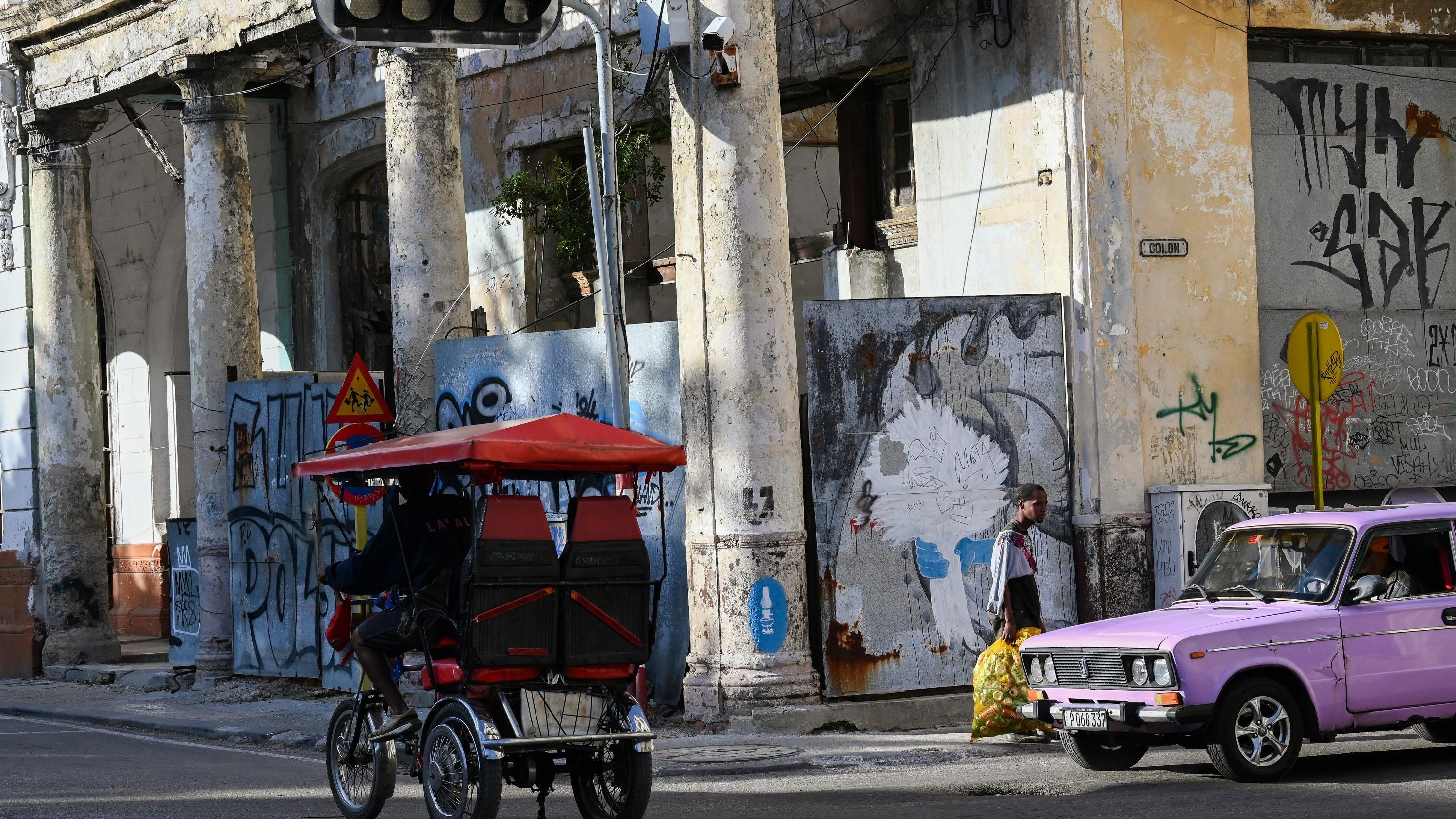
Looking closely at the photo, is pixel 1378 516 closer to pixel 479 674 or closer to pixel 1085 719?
pixel 1085 719

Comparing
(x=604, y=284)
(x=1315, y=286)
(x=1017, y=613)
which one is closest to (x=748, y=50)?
(x=604, y=284)

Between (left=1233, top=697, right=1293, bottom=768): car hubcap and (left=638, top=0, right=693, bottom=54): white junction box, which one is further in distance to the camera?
(left=638, top=0, right=693, bottom=54): white junction box

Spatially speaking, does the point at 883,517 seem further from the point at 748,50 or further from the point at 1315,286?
the point at 1315,286

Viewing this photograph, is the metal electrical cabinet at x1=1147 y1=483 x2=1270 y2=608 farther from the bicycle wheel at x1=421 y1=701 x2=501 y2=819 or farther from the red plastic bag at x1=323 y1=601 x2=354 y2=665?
the bicycle wheel at x1=421 y1=701 x2=501 y2=819

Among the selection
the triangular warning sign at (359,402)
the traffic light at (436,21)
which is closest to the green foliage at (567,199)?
the triangular warning sign at (359,402)

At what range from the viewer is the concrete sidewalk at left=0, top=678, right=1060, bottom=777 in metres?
11.4

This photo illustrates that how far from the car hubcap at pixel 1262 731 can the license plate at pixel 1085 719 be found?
716 millimetres

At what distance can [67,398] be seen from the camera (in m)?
20.1

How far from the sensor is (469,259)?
19.3 meters

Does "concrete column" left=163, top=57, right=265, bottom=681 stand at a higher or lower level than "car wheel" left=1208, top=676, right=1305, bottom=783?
higher

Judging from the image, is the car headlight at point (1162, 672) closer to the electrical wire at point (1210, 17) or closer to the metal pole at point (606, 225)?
the metal pole at point (606, 225)

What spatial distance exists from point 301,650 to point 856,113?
24.6ft

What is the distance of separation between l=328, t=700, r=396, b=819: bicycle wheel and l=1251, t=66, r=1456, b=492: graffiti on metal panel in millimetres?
8676

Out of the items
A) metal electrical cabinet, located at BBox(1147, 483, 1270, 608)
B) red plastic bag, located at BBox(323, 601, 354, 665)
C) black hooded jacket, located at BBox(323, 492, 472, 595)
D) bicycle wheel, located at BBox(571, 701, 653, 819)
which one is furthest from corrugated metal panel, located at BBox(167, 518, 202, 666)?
bicycle wheel, located at BBox(571, 701, 653, 819)
